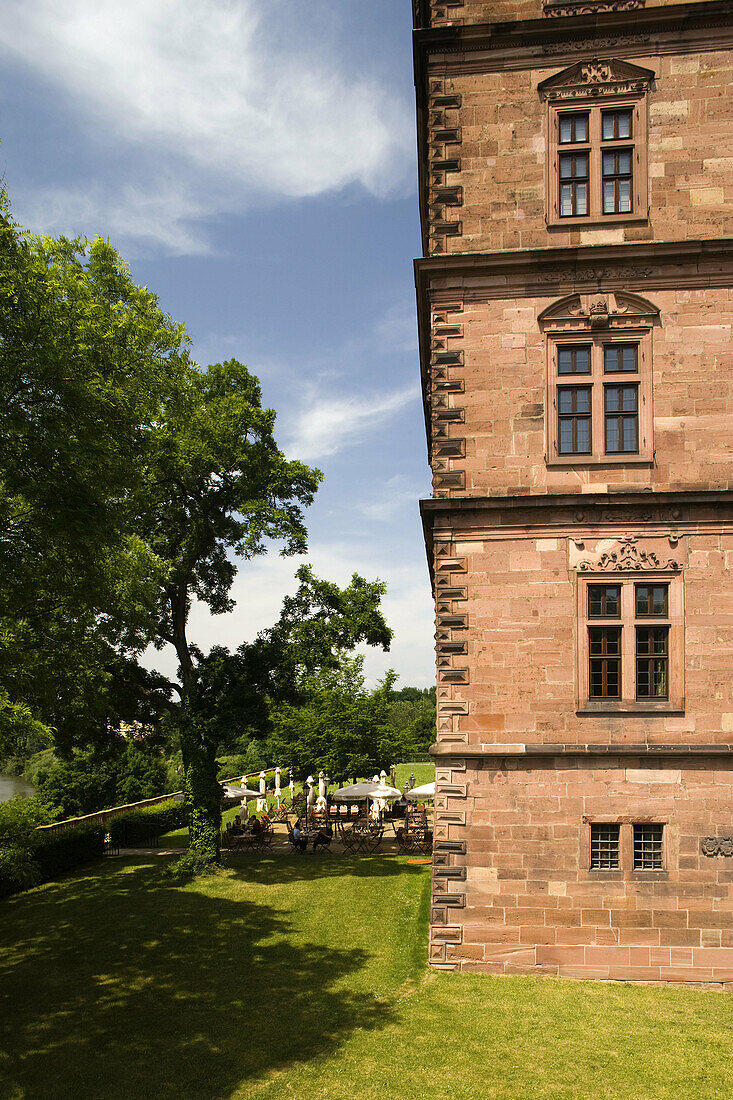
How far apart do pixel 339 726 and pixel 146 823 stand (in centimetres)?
912

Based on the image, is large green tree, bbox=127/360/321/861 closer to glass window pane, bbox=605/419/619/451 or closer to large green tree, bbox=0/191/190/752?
large green tree, bbox=0/191/190/752

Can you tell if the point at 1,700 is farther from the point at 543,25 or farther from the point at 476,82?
the point at 543,25

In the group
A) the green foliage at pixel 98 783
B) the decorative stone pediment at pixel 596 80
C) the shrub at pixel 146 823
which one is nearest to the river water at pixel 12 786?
the green foliage at pixel 98 783

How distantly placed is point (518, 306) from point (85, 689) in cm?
1370

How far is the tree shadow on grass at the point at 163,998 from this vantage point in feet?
33.1

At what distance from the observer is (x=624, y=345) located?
14.6 m

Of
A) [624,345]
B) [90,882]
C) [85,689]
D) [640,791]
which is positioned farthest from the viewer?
[90,882]

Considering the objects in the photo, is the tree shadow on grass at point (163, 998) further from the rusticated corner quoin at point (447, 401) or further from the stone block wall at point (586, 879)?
the rusticated corner quoin at point (447, 401)

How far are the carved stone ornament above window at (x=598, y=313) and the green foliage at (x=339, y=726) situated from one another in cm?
1819

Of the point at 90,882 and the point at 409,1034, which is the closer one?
the point at 409,1034

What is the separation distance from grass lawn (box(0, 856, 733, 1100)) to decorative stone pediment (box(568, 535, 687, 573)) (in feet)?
24.5

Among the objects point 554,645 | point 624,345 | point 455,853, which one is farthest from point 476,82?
point 455,853

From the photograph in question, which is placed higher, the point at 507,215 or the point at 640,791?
the point at 507,215

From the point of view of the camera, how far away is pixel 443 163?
1525 centimetres
